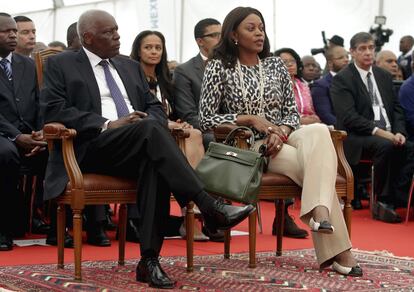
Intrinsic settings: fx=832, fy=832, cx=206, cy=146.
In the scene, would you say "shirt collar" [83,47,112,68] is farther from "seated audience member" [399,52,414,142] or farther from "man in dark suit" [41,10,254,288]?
"seated audience member" [399,52,414,142]

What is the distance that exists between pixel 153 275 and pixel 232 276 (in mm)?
446

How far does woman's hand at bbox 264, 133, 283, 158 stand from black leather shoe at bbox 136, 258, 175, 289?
882 mm

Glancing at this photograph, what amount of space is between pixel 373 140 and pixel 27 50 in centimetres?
284

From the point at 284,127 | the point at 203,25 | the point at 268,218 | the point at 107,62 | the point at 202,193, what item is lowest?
the point at 268,218

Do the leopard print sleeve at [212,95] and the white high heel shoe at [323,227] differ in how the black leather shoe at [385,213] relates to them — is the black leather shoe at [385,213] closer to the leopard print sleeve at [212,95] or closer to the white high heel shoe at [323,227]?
the leopard print sleeve at [212,95]

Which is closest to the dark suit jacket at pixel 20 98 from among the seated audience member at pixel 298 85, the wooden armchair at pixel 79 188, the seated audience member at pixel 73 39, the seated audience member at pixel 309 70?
the seated audience member at pixel 73 39

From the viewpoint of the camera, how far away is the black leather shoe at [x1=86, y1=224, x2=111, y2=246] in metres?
4.79

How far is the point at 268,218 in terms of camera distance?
250 inches

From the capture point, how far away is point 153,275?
3.41m

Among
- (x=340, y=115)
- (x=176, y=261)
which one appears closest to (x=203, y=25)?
(x=340, y=115)

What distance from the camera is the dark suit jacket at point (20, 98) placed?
508 cm

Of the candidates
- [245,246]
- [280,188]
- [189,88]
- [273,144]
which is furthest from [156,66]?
[280,188]

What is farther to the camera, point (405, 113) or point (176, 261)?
point (405, 113)

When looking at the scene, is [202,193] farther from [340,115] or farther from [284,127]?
[340,115]
